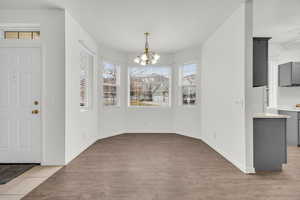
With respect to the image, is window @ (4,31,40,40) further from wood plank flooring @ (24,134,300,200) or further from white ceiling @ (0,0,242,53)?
wood plank flooring @ (24,134,300,200)

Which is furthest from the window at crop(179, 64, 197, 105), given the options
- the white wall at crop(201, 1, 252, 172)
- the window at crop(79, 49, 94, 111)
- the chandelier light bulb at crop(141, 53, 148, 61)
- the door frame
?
the door frame

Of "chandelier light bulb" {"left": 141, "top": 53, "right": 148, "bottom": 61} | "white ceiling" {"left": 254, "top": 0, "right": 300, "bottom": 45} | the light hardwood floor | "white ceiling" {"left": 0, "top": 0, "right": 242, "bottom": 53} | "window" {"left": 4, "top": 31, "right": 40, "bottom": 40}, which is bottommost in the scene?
the light hardwood floor

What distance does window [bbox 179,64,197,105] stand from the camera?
604 centimetres

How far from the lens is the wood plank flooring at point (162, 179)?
2385 mm

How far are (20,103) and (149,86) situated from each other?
4.08 metres

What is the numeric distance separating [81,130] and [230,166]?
312 centimetres

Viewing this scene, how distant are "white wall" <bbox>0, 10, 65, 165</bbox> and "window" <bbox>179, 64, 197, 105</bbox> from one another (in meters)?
3.95

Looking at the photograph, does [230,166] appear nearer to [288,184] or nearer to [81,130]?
[288,184]

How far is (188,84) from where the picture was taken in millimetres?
6211

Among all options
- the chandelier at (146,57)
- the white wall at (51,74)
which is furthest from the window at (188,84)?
the white wall at (51,74)

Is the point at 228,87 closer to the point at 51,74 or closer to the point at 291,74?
the point at 291,74

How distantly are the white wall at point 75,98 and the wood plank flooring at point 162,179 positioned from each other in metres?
0.34

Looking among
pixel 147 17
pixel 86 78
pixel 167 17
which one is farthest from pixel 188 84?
pixel 86 78

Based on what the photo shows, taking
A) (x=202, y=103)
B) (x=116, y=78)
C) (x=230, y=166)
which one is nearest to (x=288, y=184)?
(x=230, y=166)
